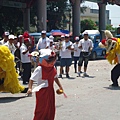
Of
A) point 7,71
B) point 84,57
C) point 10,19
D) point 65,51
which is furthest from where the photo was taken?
point 10,19

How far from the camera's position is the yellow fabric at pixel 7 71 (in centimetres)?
977

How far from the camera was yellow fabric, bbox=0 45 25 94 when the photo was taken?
9773 millimetres

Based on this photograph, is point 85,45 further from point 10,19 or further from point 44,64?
point 10,19

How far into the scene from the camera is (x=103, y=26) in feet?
140

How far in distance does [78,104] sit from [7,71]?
2.03 metres

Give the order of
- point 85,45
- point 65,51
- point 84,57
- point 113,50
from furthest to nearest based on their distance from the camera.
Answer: point 84,57
point 85,45
point 65,51
point 113,50

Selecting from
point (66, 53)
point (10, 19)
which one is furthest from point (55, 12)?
point (66, 53)

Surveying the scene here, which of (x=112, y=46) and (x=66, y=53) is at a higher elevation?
(x=112, y=46)

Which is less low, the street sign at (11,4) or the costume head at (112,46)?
the street sign at (11,4)

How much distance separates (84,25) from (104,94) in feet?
191

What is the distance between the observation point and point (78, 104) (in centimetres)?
941

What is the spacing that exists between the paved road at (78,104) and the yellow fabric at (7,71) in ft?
1.07

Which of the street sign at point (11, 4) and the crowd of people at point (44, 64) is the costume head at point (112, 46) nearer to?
the crowd of people at point (44, 64)

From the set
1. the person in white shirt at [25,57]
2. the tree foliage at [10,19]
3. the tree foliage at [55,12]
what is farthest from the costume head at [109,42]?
the tree foliage at [55,12]
